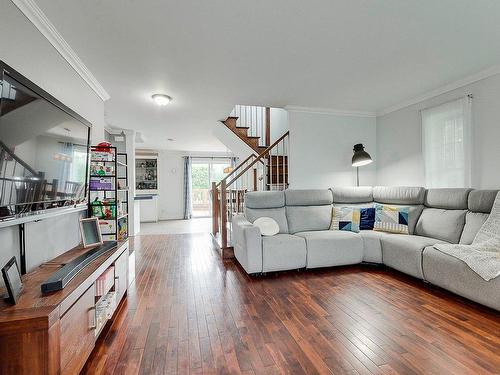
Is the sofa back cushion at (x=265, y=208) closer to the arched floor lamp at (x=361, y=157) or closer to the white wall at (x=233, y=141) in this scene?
the arched floor lamp at (x=361, y=157)

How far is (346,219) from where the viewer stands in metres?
3.68

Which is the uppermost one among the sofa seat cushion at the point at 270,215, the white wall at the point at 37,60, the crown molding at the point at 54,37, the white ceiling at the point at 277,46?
the white ceiling at the point at 277,46

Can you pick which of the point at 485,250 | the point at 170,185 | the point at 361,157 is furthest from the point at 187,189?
the point at 485,250

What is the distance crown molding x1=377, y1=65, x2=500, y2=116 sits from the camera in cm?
283

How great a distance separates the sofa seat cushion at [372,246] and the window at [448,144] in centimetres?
109

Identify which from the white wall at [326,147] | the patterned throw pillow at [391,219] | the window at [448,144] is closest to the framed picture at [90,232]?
the white wall at [326,147]

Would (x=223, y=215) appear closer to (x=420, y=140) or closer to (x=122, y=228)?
(x=122, y=228)

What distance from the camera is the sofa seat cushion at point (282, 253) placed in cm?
309

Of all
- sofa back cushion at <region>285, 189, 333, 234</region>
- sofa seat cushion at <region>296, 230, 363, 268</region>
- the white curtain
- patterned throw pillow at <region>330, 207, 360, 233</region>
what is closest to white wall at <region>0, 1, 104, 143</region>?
sofa back cushion at <region>285, 189, 333, 234</region>

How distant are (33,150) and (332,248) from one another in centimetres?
319

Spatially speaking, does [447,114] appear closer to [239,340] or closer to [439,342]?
[439,342]

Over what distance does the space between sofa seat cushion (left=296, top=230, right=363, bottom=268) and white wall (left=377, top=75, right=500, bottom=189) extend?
4.84 feet

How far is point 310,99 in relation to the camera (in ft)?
12.5

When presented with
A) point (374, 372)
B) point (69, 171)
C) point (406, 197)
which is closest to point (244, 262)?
point (374, 372)
